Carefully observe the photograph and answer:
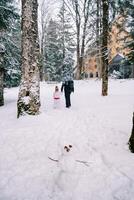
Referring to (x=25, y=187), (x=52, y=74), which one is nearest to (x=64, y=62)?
(x=52, y=74)

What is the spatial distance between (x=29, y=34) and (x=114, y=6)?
8.95m

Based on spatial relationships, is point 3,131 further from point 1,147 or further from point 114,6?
point 114,6

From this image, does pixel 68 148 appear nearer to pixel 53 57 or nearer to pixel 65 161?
pixel 65 161

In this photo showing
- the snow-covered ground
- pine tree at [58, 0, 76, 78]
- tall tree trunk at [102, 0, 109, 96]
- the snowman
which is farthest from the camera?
pine tree at [58, 0, 76, 78]

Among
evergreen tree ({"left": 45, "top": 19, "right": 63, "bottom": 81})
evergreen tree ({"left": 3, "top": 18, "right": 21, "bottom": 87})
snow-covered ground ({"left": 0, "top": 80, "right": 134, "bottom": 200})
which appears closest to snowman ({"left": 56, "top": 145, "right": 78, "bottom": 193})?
snow-covered ground ({"left": 0, "top": 80, "right": 134, "bottom": 200})

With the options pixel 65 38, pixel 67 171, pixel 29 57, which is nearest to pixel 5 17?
pixel 29 57

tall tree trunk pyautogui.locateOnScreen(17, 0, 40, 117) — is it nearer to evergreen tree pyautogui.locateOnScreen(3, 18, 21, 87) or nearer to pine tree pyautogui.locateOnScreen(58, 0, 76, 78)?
evergreen tree pyautogui.locateOnScreen(3, 18, 21, 87)

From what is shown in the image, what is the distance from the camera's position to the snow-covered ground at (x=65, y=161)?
14.7 ft

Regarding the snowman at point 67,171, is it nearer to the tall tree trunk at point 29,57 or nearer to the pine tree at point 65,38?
the tall tree trunk at point 29,57

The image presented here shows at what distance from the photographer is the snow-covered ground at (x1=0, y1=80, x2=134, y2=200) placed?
176 inches

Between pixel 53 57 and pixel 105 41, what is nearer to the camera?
pixel 105 41

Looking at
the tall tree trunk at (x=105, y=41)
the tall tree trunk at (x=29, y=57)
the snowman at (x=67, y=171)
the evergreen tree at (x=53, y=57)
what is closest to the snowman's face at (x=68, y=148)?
the snowman at (x=67, y=171)

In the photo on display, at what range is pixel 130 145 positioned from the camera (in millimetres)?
5844

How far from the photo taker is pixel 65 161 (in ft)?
18.4
